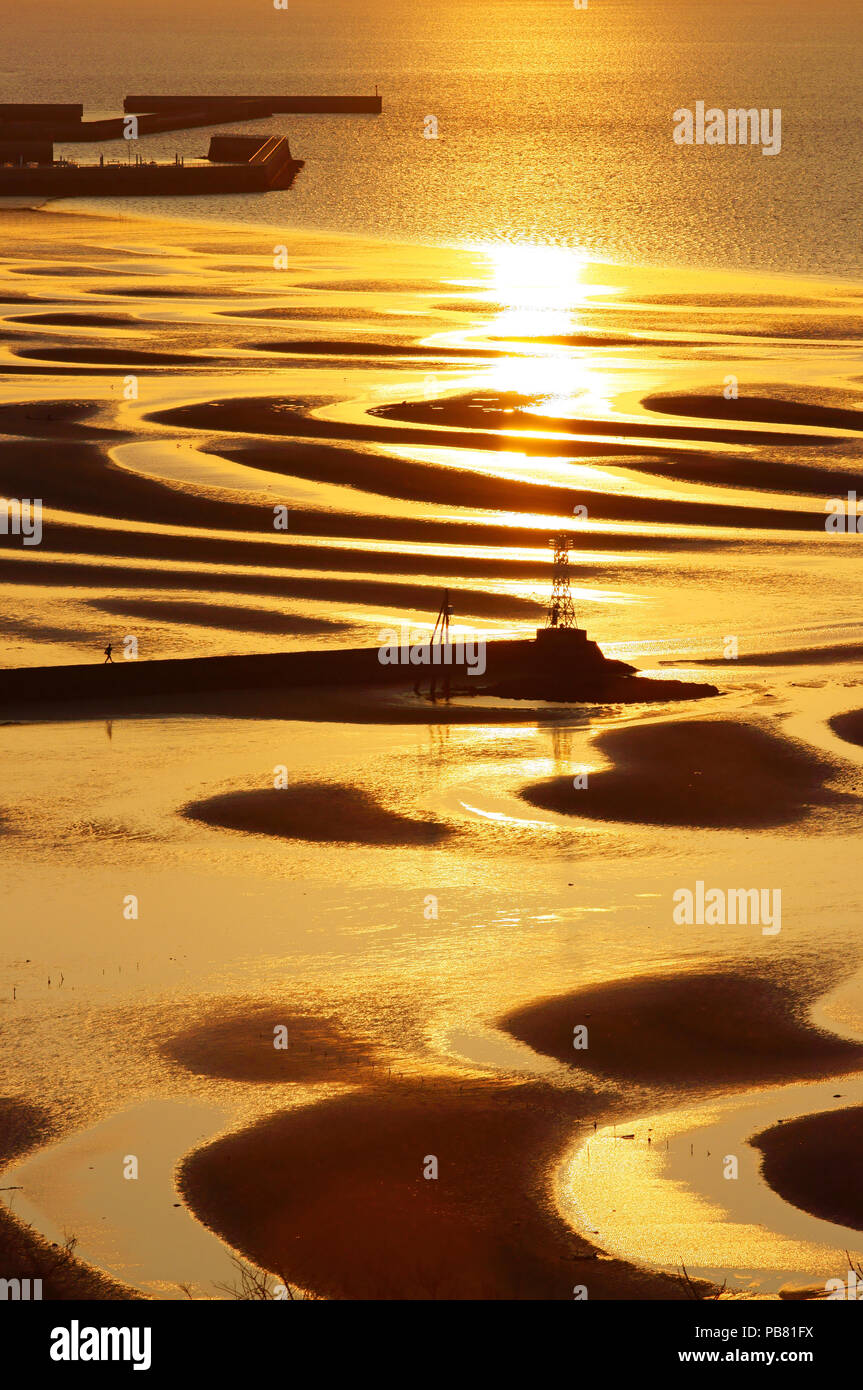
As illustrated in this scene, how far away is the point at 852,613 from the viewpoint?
38.2m

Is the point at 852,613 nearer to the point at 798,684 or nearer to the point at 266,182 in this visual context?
the point at 798,684

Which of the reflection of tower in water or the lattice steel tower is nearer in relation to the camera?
the reflection of tower in water

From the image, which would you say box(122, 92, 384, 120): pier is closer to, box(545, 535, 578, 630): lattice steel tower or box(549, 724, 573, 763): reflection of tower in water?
box(545, 535, 578, 630): lattice steel tower

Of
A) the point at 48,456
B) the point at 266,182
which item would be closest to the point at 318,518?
the point at 48,456

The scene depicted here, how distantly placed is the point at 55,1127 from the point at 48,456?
3430cm

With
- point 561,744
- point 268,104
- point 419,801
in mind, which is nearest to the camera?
point 419,801

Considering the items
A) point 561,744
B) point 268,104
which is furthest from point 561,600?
Answer: point 268,104

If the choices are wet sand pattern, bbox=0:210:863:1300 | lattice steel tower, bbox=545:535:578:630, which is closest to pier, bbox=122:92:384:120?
wet sand pattern, bbox=0:210:863:1300

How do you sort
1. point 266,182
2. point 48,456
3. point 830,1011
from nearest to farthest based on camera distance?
point 830,1011, point 48,456, point 266,182

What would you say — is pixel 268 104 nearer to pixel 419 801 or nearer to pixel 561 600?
pixel 561 600

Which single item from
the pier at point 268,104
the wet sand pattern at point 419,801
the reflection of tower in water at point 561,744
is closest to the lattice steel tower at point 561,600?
the wet sand pattern at point 419,801

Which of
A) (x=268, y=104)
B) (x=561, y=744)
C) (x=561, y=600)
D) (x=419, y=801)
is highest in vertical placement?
(x=268, y=104)

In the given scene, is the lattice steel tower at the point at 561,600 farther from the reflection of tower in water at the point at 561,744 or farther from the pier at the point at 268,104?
the pier at the point at 268,104

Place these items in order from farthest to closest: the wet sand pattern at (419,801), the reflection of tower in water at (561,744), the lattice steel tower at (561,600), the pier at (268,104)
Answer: the pier at (268,104) < the lattice steel tower at (561,600) < the reflection of tower in water at (561,744) < the wet sand pattern at (419,801)
